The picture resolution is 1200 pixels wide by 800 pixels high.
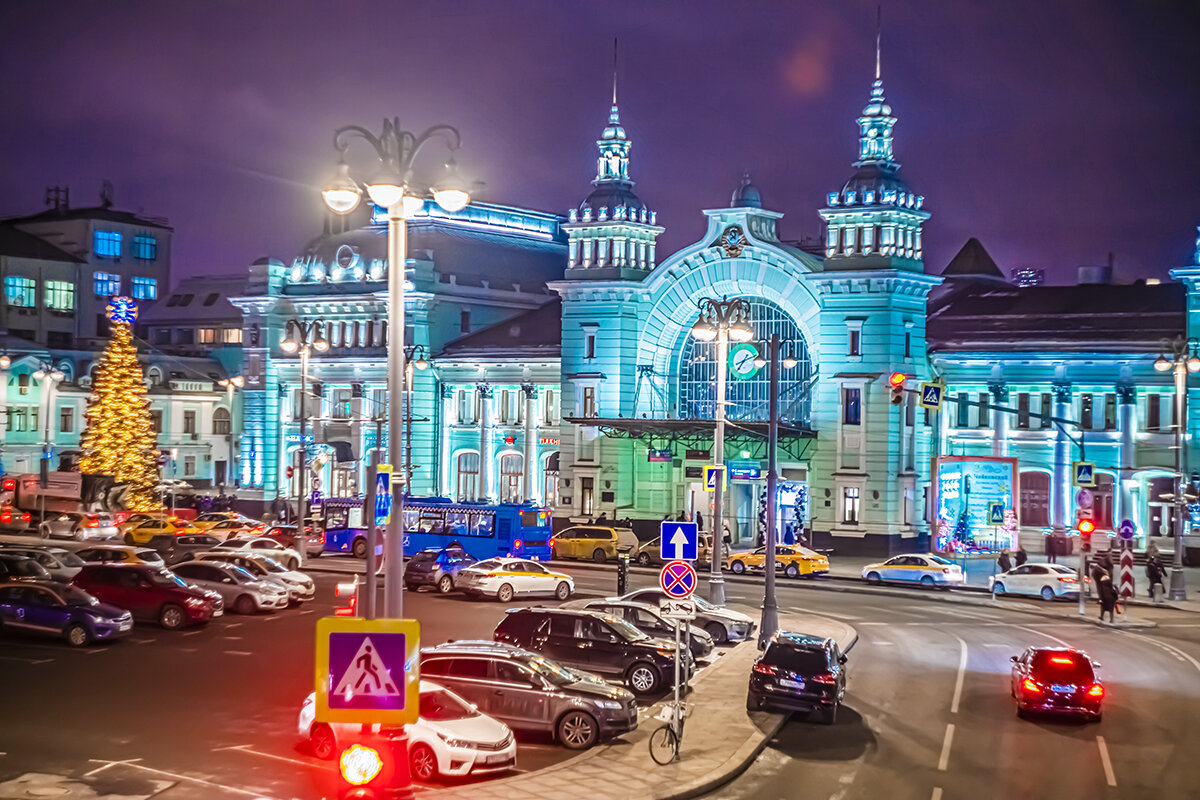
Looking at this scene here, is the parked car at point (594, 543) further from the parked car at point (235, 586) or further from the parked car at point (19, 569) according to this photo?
the parked car at point (19, 569)

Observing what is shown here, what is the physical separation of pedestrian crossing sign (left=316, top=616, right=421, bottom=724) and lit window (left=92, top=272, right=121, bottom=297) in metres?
114

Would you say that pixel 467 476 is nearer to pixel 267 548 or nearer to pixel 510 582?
pixel 267 548

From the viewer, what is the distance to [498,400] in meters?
76.9

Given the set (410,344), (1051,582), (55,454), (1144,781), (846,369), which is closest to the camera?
(1144,781)

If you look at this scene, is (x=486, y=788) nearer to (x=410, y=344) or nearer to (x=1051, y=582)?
(x=1051, y=582)

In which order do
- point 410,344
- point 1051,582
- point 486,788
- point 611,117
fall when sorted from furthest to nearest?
1. point 410,344
2. point 611,117
3. point 1051,582
4. point 486,788

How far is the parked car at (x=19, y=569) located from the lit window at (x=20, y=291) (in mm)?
75298

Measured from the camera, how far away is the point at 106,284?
119562mm

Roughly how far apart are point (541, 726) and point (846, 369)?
43.0 m

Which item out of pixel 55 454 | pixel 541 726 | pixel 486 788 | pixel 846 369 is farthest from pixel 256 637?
pixel 55 454

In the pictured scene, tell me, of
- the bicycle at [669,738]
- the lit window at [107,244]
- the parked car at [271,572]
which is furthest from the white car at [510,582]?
the lit window at [107,244]

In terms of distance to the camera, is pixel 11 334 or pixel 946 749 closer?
pixel 946 749

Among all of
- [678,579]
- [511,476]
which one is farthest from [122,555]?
[511,476]

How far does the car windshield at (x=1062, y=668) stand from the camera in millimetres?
26562
